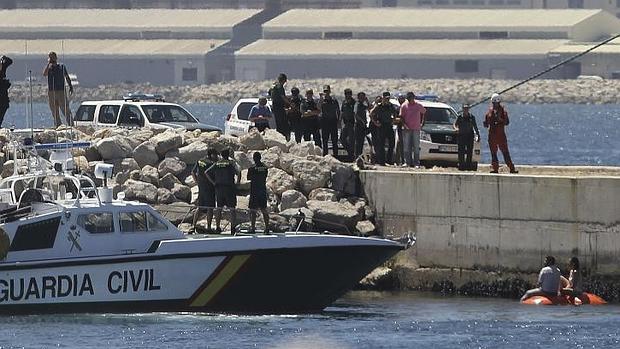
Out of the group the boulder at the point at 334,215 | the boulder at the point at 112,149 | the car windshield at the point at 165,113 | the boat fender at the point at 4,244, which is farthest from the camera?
the car windshield at the point at 165,113

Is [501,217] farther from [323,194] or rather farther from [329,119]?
[329,119]

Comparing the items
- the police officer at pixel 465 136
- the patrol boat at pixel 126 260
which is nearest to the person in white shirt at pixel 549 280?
the patrol boat at pixel 126 260

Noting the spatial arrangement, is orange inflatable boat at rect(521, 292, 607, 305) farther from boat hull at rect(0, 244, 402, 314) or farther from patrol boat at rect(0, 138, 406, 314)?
patrol boat at rect(0, 138, 406, 314)

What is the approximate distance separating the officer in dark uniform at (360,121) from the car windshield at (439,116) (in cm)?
208

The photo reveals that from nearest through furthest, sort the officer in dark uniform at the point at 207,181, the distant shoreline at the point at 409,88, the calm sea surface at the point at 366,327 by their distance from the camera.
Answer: the calm sea surface at the point at 366,327
the officer in dark uniform at the point at 207,181
the distant shoreline at the point at 409,88

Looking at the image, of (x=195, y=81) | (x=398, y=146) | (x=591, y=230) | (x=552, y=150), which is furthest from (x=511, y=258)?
(x=195, y=81)

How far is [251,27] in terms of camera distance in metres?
173

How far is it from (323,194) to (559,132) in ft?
216

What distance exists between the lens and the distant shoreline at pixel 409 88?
159500 mm

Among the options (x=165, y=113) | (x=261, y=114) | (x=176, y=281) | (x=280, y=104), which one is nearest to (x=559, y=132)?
(x=165, y=113)

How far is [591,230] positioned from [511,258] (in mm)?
1519

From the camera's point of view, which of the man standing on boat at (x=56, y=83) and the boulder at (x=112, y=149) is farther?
the man standing on boat at (x=56, y=83)

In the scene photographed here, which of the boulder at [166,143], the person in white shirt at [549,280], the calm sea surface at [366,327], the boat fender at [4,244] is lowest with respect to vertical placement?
the calm sea surface at [366,327]

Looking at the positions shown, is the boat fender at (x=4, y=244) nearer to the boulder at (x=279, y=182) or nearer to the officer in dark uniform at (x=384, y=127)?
the boulder at (x=279, y=182)
